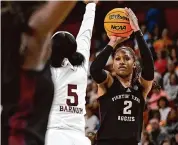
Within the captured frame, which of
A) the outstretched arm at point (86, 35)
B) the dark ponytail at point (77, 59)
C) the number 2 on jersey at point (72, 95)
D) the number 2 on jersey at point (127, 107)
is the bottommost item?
the number 2 on jersey at point (127, 107)

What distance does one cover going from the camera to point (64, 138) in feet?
14.8

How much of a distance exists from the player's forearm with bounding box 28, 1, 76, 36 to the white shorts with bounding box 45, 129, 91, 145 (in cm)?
235

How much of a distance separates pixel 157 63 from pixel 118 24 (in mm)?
5865

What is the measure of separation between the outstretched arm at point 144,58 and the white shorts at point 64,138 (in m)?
0.83

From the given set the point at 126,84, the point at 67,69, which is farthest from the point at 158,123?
the point at 67,69

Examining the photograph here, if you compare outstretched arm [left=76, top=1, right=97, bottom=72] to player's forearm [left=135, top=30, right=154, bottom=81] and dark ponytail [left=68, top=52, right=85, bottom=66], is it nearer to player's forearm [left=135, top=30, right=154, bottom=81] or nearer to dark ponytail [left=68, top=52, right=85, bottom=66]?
dark ponytail [left=68, top=52, right=85, bottom=66]

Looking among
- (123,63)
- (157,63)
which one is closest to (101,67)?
(123,63)

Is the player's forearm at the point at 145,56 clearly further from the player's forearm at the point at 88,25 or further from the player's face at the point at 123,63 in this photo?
the player's forearm at the point at 88,25

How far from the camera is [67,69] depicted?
459 centimetres

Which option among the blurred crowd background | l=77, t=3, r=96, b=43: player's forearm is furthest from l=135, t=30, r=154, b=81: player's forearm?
the blurred crowd background

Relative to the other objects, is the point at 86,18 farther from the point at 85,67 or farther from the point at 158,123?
the point at 158,123

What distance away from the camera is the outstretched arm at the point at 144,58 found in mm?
4797

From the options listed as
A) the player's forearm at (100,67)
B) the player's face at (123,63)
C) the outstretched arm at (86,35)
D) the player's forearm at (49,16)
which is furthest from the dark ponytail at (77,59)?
the player's forearm at (49,16)

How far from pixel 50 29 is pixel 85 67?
2.49 m
